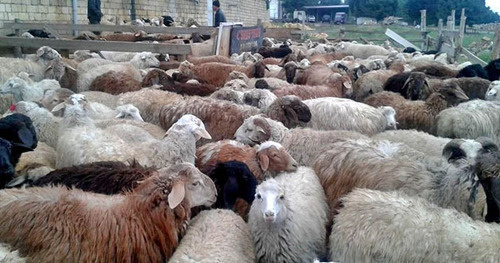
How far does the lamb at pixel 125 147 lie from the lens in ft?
14.8

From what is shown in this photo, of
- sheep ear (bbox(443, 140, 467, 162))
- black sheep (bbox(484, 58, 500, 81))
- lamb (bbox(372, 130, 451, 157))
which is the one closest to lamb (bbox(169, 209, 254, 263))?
sheep ear (bbox(443, 140, 467, 162))

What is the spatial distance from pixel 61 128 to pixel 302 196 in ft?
10.5

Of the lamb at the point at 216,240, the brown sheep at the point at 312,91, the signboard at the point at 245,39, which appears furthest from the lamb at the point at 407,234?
the signboard at the point at 245,39

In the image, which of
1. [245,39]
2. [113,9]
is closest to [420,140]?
[245,39]

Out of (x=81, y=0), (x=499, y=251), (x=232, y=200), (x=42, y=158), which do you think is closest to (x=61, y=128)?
(x=42, y=158)

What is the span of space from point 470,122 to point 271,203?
358cm

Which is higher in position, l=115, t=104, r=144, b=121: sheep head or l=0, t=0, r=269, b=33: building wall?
l=0, t=0, r=269, b=33: building wall

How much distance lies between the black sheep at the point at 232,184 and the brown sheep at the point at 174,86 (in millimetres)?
3494

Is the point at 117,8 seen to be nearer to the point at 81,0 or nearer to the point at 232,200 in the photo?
the point at 81,0

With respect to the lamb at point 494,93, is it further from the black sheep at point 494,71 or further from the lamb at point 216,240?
the lamb at point 216,240

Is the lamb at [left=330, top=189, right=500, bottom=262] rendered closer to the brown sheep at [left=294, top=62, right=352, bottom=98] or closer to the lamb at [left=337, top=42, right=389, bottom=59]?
the brown sheep at [left=294, top=62, right=352, bottom=98]

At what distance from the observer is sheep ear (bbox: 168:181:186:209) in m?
3.30

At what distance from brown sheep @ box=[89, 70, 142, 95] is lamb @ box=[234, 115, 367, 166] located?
3.23 metres

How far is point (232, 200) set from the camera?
4215 mm
